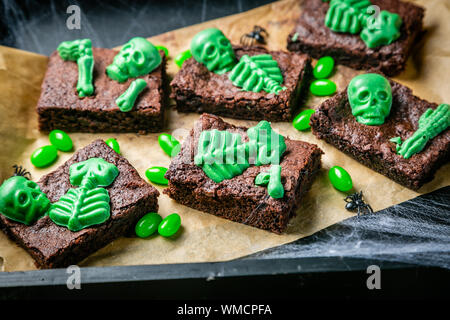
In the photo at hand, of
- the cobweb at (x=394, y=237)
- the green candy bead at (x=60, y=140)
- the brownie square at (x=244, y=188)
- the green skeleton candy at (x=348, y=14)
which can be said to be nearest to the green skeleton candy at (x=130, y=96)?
the green candy bead at (x=60, y=140)

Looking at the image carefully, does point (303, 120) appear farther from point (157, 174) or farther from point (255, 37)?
point (157, 174)

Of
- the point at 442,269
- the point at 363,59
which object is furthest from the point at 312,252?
the point at 363,59

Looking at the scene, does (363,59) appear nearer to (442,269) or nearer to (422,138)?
(422,138)

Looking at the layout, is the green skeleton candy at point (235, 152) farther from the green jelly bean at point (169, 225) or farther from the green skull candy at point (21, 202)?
the green skull candy at point (21, 202)

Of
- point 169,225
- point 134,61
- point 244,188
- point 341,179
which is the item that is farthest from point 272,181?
point 134,61

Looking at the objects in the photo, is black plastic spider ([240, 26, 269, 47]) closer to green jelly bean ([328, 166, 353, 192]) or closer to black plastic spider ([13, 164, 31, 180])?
green jelly bean ([328, 166, 353, 192])

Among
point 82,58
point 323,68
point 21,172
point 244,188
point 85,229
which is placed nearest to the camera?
point 85,229

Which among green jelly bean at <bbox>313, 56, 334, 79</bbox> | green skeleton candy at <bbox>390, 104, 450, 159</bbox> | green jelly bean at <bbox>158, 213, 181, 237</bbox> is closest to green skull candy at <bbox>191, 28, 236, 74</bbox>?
green jelly bean at <bbox>313, 56, 334, 79</bbox>
